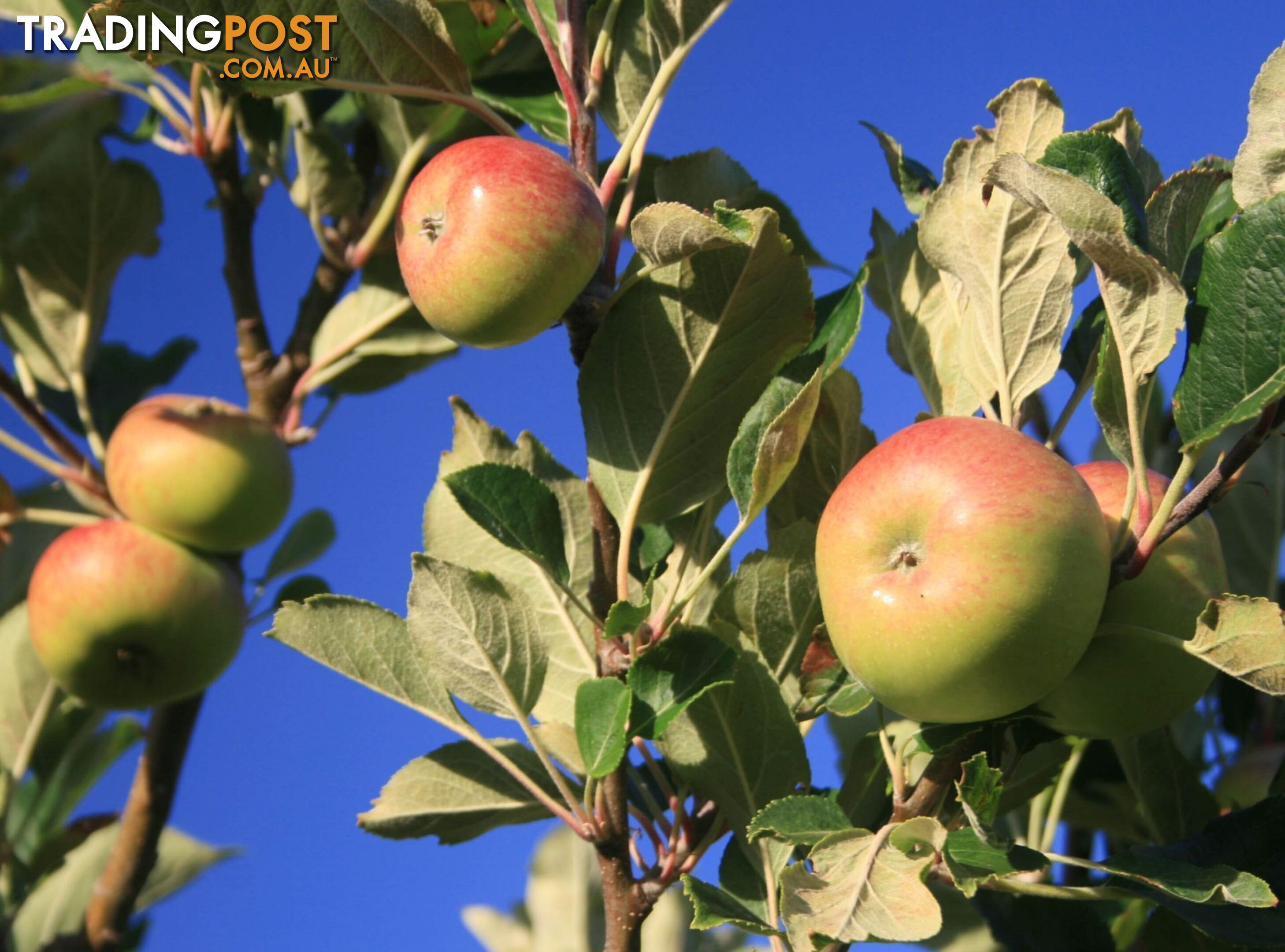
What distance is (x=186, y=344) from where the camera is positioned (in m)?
Result: 1.90

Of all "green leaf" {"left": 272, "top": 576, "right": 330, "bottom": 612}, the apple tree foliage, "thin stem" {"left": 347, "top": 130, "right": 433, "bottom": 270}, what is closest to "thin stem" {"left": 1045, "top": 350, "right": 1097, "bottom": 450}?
the apple tree foliage

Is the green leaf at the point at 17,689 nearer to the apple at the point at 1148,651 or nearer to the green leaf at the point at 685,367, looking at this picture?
the green leaf at the point at 685,367

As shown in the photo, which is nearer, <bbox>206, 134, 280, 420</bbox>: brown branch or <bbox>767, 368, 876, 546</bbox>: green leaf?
<bbox>767, 368, 876, 546</bbox>: green leaf

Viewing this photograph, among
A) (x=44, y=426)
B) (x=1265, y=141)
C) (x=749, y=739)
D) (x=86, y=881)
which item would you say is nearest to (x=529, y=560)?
(x=749, y=739)

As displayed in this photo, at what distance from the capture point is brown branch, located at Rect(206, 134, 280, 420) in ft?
5.02

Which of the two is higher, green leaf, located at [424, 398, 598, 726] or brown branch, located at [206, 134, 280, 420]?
brown branch, located at [206, 134, 280, 420]

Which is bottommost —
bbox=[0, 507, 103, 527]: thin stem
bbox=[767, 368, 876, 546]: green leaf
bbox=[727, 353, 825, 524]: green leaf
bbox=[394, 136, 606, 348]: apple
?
bbox=[727, 353, 825, 524]: green leaf

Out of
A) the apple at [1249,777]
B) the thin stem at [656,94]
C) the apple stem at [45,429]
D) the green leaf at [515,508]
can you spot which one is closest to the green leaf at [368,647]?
the green leaf at [515,508]

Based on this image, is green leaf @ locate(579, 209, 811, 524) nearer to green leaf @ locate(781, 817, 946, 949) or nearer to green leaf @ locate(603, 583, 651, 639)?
green leaf @ locate(603, 583, 651, 639)

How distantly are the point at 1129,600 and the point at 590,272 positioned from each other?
0.40 m

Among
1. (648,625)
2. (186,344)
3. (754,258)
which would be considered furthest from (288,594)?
(754,258)

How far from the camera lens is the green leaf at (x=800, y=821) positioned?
0.69 meters

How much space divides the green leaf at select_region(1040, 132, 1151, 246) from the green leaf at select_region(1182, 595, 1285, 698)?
21 centimetres

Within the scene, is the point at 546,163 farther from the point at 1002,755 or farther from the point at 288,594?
the point at 288,594
